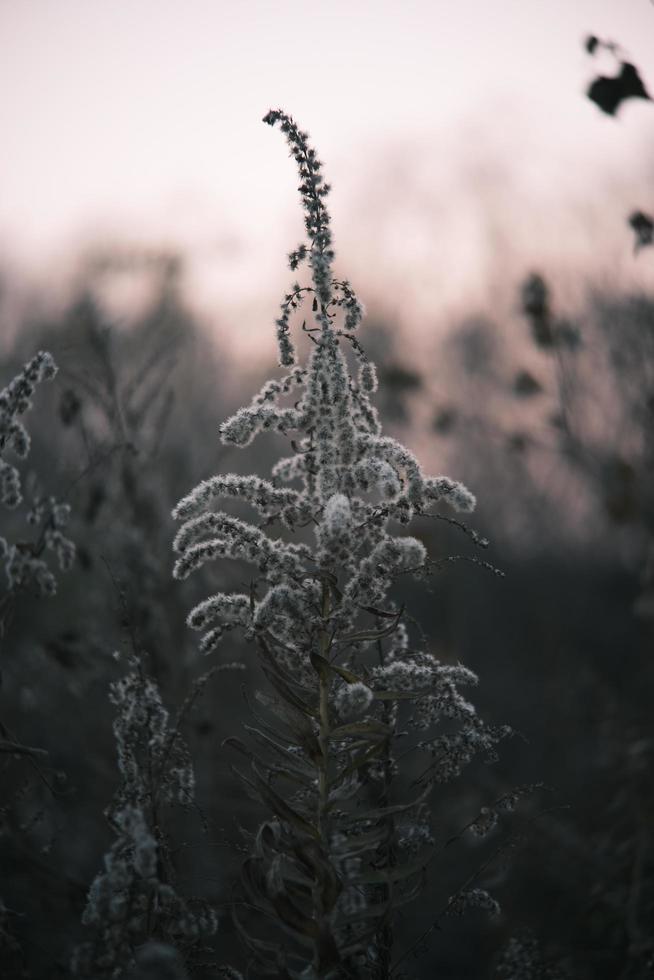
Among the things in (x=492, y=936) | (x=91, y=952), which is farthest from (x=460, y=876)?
(x=91, y=952)

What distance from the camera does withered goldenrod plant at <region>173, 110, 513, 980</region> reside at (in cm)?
240

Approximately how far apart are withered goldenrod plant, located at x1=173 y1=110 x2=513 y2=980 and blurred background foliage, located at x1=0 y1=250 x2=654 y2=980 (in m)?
0.26

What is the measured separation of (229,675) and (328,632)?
6778 millimetres

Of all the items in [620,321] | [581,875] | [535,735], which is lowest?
[581,875]

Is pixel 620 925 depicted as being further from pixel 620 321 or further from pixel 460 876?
pixel 620 321

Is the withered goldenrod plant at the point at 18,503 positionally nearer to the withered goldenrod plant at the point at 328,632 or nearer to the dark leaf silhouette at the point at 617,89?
the withered goldenrod plant at the point at 328,632

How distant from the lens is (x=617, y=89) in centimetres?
296

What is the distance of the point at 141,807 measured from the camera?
275 centimetres

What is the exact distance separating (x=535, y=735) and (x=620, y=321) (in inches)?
225

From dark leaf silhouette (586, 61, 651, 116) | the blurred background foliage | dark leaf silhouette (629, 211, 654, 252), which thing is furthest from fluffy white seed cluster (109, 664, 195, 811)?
dark leaf silhouette (629, 211, 654, 252)

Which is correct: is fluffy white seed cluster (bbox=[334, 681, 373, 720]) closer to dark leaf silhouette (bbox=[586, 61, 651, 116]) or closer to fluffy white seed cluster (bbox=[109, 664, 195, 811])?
fluffy white seed cluster (bbox=[109, 664, 195, 811])

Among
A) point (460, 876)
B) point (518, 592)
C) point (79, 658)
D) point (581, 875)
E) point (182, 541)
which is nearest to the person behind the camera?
point (182, 541)

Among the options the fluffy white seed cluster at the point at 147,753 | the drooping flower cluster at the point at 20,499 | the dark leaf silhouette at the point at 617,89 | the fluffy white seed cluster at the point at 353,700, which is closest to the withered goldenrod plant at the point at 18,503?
the drooping flower cluster at the point at 20,499

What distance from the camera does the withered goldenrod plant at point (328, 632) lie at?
240 centimetres
